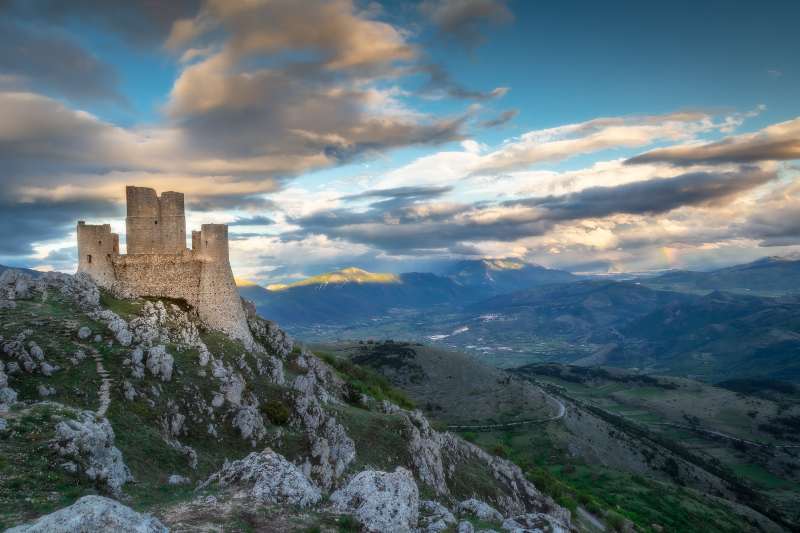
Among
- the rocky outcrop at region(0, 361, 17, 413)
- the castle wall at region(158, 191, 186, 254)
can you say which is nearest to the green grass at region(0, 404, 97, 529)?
the rocky outcrop at region(0, 361, 17, 413)

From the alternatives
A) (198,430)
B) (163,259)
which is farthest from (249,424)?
(163,259)

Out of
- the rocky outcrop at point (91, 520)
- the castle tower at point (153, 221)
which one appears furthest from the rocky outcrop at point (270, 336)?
the rocky outcrop at point (91, 520)

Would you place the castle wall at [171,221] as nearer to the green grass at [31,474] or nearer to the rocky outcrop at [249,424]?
the rocky outcrop at [249,424]

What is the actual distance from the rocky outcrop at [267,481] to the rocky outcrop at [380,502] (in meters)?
2.10

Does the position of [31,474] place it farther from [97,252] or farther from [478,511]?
[97,252]

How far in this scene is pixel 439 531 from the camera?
29875 millimetres

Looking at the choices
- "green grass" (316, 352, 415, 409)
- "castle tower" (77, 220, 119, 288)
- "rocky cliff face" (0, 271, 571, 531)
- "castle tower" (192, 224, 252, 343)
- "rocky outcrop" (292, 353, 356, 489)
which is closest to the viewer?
"rocky cliff face" (0, 271, 571, 531)

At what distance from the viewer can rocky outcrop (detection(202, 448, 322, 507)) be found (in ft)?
93.2

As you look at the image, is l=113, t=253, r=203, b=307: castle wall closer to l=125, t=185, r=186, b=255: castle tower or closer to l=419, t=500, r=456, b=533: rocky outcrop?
l=125, t=185, r=186, b=255: castle tower

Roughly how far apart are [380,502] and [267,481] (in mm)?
6986

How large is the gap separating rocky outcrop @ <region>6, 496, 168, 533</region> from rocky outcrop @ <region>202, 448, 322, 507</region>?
8328 millimetres

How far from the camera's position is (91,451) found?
3094 cm

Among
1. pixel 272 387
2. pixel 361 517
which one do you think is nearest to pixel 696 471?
pixel 272 387

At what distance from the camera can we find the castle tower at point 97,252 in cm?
5784
